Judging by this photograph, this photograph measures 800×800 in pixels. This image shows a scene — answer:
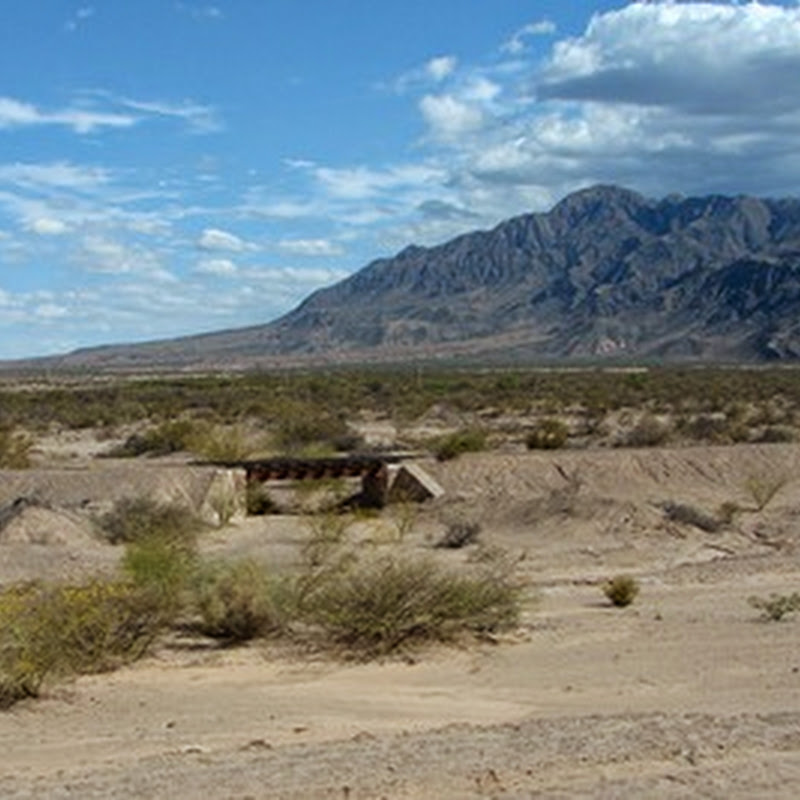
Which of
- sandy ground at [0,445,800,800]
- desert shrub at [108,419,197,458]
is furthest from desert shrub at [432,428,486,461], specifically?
sandy ground at [0,445,800,800]

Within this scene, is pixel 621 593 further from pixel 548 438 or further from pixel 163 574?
pixel 548 438

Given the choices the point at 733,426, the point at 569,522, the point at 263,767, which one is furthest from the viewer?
the point at 733,426

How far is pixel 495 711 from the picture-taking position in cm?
1507

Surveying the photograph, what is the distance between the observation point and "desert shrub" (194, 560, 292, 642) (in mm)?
18938

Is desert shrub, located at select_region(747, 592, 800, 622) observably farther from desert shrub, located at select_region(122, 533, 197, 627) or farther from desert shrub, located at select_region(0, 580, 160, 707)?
desert shrub, located at select_region(0, 580, 160, 707)

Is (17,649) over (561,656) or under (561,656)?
over

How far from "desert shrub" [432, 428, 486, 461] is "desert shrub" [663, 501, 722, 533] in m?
7.43

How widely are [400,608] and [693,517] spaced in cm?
1489

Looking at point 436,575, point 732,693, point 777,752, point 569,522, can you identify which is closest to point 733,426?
point 569,522

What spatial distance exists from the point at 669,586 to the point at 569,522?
7.86 metres

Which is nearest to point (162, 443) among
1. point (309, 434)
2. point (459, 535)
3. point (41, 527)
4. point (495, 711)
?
point (309, 434)

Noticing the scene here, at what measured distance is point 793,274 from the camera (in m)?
193

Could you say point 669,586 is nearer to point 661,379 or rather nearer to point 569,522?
point 569,522

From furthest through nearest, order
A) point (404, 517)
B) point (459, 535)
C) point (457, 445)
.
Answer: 1. point (457, 445)
2. point (404, 517)
3. point (459, 535)
